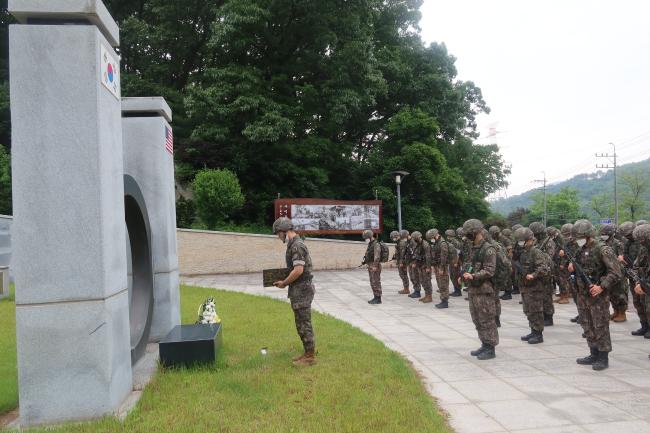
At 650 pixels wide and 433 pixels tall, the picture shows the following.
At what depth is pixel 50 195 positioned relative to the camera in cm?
507

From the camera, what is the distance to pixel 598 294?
6.76m

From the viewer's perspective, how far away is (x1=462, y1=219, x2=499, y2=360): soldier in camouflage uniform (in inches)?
288

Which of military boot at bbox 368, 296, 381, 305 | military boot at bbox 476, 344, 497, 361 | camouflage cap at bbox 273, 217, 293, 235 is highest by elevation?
camouflage cap at bbox 273, 217, 293, 235

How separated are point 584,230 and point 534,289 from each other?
1.62 metres

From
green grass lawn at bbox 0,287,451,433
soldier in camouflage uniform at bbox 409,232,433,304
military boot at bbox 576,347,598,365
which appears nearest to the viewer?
green grass lawn at bbox 0,287,451,433

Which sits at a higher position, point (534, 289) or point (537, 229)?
point (537, 229)

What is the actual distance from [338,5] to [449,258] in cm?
1713

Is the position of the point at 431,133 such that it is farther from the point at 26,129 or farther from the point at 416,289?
the point at 26,129

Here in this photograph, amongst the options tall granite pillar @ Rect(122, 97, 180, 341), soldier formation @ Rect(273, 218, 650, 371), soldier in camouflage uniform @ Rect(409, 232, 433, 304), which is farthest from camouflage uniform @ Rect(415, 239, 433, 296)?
tall granite pillar @ Rect(122, 97, 180, 341)

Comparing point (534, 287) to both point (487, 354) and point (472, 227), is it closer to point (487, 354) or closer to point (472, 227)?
point (487, 354)

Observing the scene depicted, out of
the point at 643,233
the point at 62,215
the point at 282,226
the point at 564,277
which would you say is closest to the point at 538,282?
the point at 643,233

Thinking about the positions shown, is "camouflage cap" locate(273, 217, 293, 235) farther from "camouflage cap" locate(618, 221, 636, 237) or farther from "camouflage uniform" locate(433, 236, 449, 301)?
"camouflage cap" locate(618, 221, 636, 237)

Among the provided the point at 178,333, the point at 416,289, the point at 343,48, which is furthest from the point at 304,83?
the point at 178,333

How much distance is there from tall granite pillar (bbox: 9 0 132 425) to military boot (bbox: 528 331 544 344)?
245 inches
